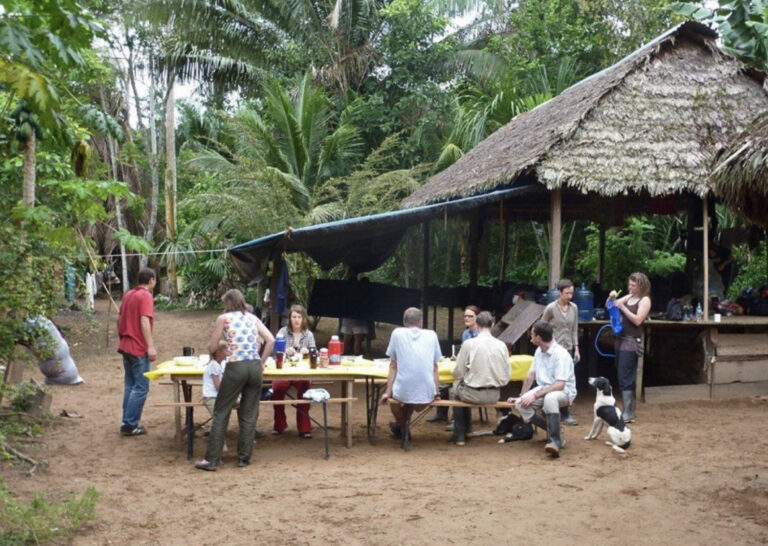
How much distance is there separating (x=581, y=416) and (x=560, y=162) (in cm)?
289

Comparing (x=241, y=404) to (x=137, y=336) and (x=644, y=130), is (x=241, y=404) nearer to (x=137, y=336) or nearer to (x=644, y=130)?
(x=137, y=336)

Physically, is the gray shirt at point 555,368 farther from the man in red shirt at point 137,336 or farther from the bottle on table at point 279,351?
the man in red shirt at point 137,336

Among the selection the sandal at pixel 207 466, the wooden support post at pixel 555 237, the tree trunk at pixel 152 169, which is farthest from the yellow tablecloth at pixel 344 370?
the tree trunk at pixel 152 169

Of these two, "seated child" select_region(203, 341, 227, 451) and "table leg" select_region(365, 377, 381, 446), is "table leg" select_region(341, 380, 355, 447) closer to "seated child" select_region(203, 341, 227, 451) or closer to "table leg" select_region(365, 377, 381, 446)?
"table leg" select_region(365, 377, 381, 446)

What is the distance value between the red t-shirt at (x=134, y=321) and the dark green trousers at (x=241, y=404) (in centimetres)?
149

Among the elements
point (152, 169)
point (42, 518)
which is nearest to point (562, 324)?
point (42, 518)

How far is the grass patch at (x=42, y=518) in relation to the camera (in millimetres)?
5051

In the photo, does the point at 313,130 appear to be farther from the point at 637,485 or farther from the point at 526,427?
the point at 637,485

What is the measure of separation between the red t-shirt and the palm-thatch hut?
445cm

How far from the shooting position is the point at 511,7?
75.7 feet

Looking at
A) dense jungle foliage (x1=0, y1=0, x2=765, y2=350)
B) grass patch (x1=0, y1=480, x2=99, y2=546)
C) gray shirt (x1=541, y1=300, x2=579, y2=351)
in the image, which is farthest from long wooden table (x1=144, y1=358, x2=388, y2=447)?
dense jungle foliage (x1=0, y1=0, x2=765, y2=350)

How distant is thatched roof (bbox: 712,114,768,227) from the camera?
6.84 meters

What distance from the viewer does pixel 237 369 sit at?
6871 mm

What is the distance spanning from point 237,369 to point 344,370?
115cm
